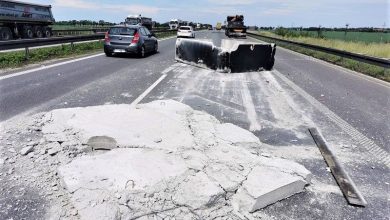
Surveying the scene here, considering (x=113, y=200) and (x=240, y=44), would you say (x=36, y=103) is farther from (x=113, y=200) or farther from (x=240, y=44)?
(x=240, y=44)

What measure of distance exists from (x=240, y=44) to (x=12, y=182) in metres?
10.5

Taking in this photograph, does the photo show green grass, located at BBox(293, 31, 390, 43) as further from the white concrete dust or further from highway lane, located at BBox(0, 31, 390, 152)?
the white concrete dust

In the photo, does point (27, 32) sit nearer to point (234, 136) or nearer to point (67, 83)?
point (67, 83)

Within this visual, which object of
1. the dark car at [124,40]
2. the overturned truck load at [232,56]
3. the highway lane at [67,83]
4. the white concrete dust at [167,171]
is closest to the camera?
the white concrete dust at [167,171]

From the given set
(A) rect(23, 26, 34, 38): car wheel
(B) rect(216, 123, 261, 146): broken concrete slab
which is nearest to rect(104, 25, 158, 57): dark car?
(B) rect(216, 123, 261, 146): broken concrete slab

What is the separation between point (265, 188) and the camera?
3531 millimetres

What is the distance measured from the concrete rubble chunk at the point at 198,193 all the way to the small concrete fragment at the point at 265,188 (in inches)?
8.5

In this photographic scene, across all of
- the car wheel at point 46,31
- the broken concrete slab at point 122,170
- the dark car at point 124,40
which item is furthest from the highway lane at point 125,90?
the car wheel at point 46,31

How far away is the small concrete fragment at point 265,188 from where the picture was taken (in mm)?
3389

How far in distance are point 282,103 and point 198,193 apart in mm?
5216

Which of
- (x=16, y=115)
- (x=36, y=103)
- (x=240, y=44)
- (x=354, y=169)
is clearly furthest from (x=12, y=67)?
(x=354, y=169)

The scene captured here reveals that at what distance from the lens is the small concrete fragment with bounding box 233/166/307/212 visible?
3389 millimetres

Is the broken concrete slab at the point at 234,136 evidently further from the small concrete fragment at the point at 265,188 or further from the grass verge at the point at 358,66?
the grass verge at the point at 358,66

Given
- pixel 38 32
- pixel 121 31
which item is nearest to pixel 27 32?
pixel 38 32
